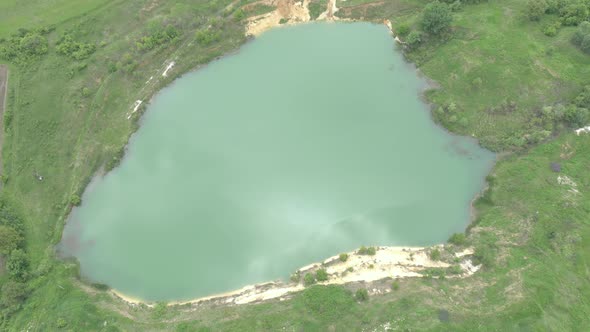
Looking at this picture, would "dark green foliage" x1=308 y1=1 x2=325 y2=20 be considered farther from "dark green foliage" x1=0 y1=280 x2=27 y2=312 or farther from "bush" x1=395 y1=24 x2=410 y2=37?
"dark green foliage" x1=0 y1=280 x2=27 y2=312

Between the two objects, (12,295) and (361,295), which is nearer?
(361,295)

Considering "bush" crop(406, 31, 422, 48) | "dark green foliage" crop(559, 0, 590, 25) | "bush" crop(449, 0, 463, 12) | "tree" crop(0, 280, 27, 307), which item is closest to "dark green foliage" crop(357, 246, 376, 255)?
"bush" crop(406, 31, 422, 48)

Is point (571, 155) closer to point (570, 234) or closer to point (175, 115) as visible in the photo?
point (570, 234)

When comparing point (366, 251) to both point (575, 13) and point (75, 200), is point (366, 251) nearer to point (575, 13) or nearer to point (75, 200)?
point (75, 200)

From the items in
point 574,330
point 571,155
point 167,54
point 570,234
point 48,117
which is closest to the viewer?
point 574,330

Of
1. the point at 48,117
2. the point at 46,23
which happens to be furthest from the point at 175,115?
the point at 46,23

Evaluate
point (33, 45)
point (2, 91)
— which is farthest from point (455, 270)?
point (33, 45)

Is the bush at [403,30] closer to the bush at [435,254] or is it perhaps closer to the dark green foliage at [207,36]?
the dark green foliage at [207,36]
